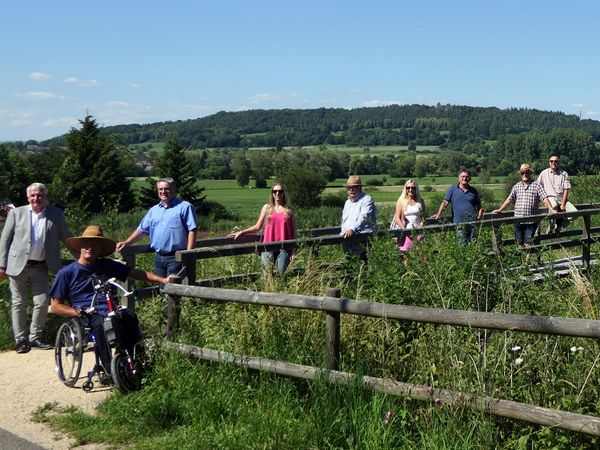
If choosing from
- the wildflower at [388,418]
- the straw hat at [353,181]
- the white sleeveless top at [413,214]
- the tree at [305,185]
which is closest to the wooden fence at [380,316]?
the wildflower at [388,418]

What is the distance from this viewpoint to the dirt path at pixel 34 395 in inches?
235

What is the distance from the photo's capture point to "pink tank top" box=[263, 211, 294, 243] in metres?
9.86

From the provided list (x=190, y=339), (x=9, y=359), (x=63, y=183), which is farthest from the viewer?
(x=63, y=183)

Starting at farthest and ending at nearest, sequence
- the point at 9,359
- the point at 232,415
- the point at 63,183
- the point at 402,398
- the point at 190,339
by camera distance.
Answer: the point at 63,183, the point at 9,359, the point at 190,339, the point at 232,415, the point at 402,398

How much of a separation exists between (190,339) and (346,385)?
1.93 m

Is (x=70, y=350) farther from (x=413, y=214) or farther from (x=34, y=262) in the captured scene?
(x=413, y=214)

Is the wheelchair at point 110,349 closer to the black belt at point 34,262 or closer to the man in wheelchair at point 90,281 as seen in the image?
the man in wheelchair at point 90,281

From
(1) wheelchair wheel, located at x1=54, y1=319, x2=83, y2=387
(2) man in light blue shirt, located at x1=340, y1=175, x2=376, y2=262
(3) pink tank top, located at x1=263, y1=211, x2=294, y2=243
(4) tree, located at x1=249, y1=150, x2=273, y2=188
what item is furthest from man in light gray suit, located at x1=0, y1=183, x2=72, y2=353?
(4) tree, located at x1=249, y1=150, x2=273, y2=188

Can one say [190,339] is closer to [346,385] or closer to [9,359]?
[346,385]

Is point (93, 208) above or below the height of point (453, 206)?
below

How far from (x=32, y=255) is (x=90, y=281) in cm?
171

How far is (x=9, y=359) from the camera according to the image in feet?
27.7

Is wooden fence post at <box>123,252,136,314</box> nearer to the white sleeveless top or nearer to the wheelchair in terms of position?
the wheelchair

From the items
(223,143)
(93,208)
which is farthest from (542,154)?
(223,143)
